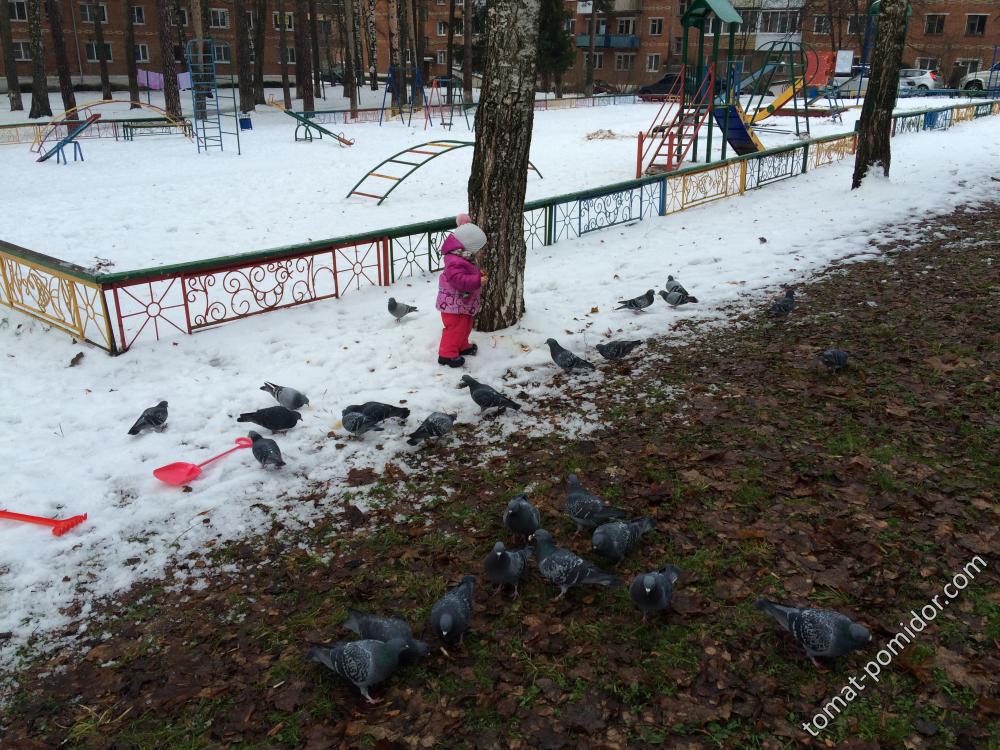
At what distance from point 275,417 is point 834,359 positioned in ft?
14.5

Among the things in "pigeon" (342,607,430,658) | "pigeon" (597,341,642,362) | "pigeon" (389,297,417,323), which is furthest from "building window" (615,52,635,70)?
"pigeon" (342,607,430,658)

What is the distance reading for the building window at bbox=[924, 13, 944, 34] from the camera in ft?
170

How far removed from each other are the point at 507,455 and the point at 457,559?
1.23 metres

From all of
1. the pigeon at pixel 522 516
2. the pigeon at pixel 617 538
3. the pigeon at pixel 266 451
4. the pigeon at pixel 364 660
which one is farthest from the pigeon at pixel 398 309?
the pigeon at pixel 364 660

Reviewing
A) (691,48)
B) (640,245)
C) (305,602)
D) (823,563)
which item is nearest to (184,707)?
(305,602)

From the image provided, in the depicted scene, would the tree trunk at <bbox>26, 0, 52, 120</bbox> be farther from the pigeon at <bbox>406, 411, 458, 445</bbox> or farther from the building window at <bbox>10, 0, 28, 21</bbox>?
the pigeon at <bbox>406, 411, 458, 445</bbox>

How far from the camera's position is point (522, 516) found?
4.16 m

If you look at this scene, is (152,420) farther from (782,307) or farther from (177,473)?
(782,307)

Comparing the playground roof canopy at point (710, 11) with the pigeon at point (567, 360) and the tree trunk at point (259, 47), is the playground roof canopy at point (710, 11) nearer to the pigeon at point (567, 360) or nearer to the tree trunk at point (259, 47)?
the pigeon at point (567, 360)

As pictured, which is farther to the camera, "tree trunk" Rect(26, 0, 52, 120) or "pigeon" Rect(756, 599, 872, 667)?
"tree trunk" Rect(26, 0, 52, 120)

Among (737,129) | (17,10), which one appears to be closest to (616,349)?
(737,129)

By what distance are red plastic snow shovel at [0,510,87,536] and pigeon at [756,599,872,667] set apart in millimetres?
3995

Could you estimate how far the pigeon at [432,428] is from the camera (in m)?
5.29

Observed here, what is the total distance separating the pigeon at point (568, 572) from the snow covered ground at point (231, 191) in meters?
8.86
